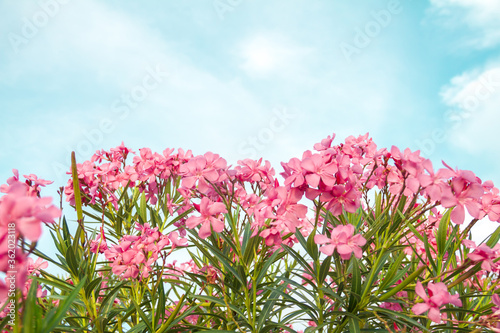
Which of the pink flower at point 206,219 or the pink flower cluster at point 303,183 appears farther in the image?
the pink flower at point 206,219

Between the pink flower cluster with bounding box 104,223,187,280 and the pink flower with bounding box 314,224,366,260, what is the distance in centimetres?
64

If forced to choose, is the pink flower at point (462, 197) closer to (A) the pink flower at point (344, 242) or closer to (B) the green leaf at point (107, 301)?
(A) the pink flower at point (344, 242)

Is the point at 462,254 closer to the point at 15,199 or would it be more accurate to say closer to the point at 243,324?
the point at 243,324

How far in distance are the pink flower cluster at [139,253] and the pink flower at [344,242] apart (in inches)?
25.1

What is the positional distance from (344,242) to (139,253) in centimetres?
83

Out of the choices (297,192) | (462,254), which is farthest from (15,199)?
(462,254)

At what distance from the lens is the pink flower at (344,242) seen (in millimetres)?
1388

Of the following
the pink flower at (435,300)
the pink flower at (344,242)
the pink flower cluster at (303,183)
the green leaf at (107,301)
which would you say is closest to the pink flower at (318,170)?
the pink flower cluster at (303,183)

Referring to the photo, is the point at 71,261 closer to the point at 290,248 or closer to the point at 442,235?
the point at 290,248

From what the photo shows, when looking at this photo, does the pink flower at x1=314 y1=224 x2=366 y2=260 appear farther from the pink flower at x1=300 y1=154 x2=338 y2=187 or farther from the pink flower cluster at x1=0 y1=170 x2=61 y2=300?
the pink flower cluster at x1=0 y1=170 x2=61 y2=300

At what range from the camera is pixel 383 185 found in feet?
6.39

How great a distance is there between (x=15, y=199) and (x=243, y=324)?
1.19m

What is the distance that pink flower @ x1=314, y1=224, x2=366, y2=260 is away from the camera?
139 cm

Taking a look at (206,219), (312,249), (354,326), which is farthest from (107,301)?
(354,326)
